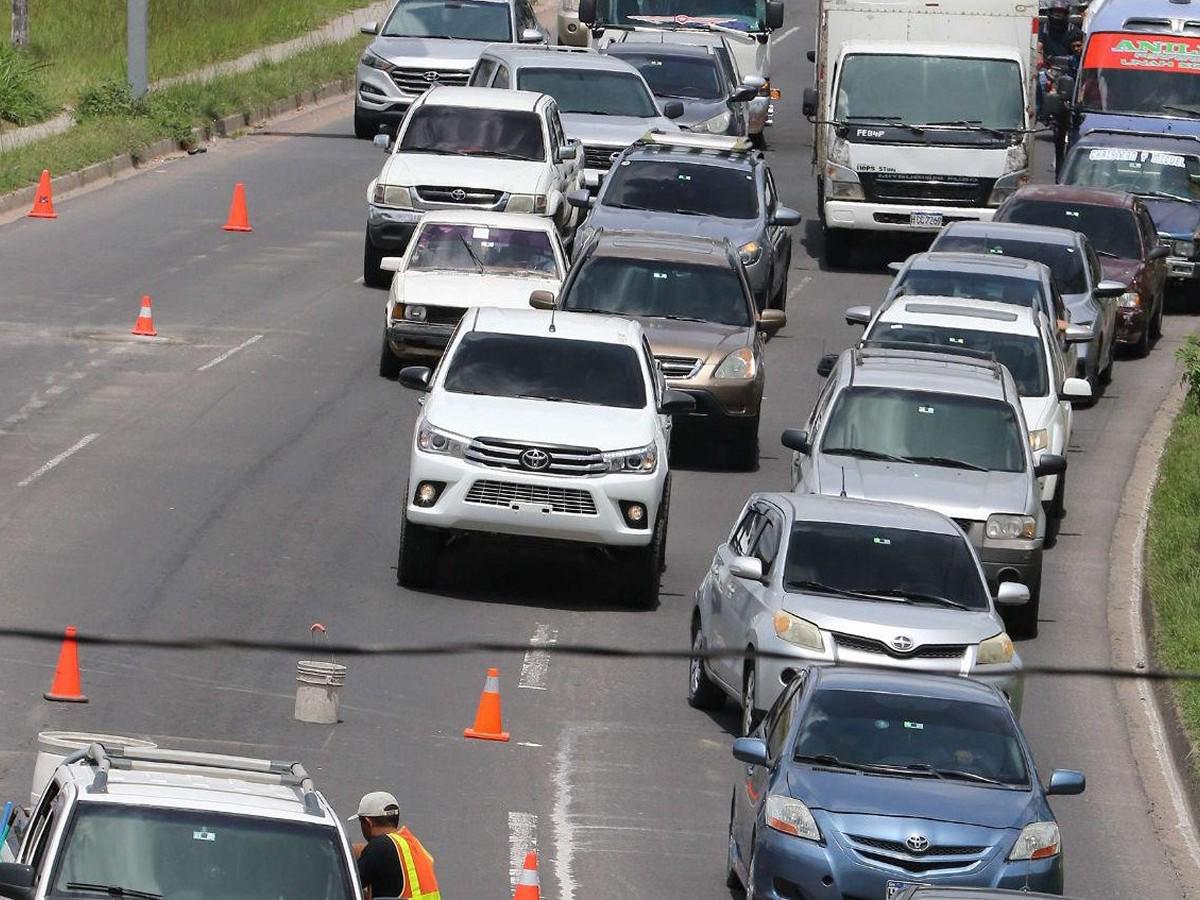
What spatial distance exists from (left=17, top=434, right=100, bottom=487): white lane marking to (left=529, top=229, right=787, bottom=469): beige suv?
4184 millimetres

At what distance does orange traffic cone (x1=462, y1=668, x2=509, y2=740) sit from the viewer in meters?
15.3

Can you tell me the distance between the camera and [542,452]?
60.4 feet

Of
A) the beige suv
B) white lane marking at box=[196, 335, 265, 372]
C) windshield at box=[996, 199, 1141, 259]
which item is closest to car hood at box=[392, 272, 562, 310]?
the beige suv

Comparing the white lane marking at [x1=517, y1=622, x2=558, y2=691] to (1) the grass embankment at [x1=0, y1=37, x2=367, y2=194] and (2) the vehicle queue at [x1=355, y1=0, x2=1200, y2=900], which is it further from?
(1) the grass embankment at [x1=0, y1=37, x2=367, y2=194]

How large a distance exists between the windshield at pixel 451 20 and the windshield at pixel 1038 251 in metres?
13.6

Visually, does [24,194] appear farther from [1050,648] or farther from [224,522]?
[1050,648]

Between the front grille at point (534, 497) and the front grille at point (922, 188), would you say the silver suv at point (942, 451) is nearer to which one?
the front grille at point (534, 497)

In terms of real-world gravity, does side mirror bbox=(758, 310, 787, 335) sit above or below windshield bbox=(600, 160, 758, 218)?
below

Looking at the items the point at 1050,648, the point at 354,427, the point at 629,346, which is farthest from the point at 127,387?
the point at 1050,648

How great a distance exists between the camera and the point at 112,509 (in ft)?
65.4

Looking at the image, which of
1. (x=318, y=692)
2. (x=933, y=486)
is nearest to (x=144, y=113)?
(x=933, y=486)

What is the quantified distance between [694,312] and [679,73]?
14.4 meters

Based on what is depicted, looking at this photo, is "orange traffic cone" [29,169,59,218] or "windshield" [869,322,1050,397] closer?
"windshield" [869,322,1050,397]

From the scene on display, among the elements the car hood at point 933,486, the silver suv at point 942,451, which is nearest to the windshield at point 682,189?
the silver suv at point 942,451
